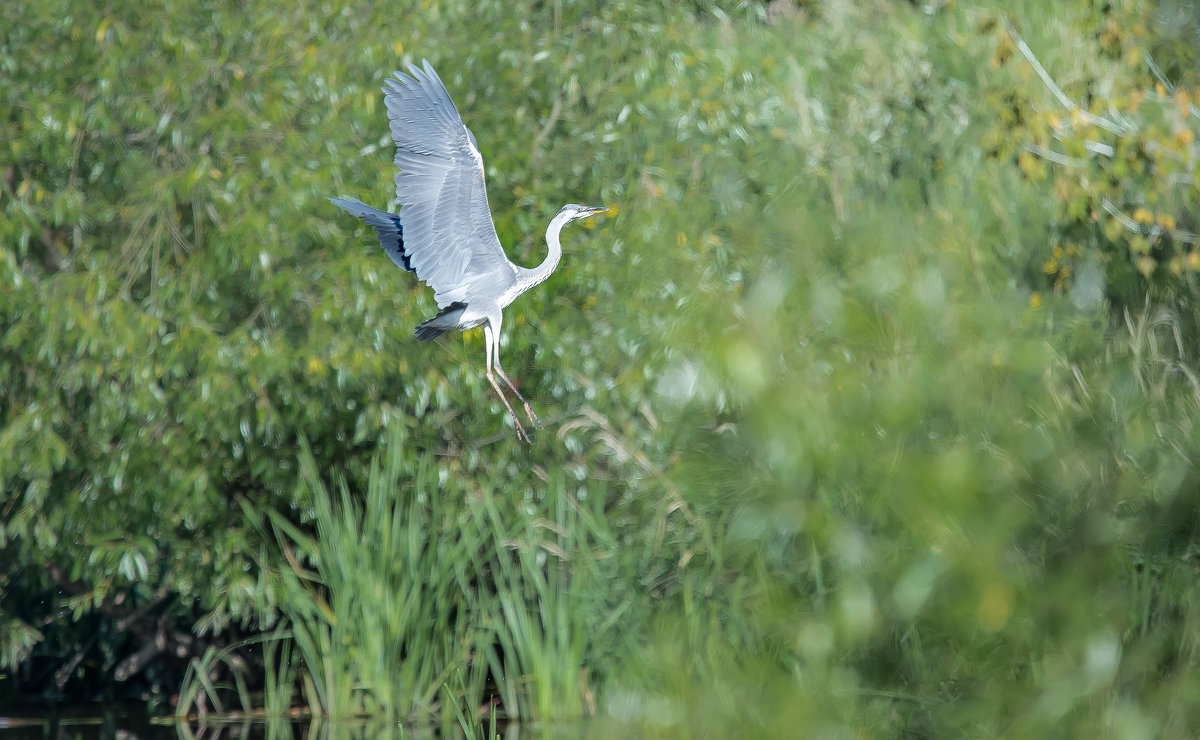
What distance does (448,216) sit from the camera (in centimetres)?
432

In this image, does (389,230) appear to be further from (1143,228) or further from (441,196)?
(1143,228)

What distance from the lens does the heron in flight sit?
4211 mm

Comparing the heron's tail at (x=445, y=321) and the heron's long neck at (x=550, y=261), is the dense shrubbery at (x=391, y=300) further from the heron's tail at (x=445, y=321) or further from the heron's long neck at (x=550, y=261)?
the heron's tail at (x=445, y=321)

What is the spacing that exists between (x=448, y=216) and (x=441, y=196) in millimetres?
74

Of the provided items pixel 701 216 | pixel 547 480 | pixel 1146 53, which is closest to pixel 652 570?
pixel 547 480

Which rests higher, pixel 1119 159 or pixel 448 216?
pixel 448 216

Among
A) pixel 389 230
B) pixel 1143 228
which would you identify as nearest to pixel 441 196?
pixel 389 230

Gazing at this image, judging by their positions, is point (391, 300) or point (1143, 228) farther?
point (1143, 228)

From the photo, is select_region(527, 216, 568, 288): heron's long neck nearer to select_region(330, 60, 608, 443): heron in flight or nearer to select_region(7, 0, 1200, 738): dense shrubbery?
select_region(330, 60, 608, 443): heron in flight

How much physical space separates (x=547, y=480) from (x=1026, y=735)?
3877mm

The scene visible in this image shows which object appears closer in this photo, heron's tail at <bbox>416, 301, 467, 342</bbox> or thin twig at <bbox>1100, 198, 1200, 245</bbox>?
heron's tail at <bbox>416, 301, 467, 342</bbox>

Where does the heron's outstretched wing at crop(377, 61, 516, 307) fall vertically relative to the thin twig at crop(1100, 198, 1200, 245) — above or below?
above

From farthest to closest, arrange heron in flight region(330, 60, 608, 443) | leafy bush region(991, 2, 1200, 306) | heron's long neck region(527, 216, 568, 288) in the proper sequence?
leafy bush region(991, 2, 1200, 306) < heron's long neck region(527, 216, 568, 288) < heron in flight region(330, 60, 608, 443)

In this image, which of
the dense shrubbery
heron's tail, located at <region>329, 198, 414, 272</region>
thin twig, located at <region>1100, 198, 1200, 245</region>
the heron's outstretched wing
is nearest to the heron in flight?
the heron's outstretched wing
